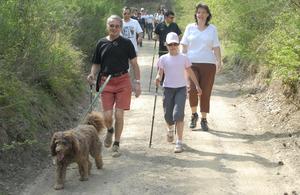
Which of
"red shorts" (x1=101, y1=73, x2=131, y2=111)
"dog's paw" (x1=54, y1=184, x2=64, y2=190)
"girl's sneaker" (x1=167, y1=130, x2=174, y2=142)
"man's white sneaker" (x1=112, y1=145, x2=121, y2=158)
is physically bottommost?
"dog's paw" (x1=54, y1=184, x2=64, y2=190)

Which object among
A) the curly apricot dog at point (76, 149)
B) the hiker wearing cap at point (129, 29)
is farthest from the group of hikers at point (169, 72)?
the hiker wearing cap at point (129, 29)

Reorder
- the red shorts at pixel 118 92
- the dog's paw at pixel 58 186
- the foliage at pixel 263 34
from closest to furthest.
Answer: the dog's paw at pixel 58 186, the red shorts at pixel 118 92, the foliage at pixel 263 34

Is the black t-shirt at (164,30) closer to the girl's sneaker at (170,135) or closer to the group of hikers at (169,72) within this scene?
the group of hikers at (169,72)

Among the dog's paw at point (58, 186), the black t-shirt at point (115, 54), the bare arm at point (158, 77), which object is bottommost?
the dog's paw at point (58, 186)

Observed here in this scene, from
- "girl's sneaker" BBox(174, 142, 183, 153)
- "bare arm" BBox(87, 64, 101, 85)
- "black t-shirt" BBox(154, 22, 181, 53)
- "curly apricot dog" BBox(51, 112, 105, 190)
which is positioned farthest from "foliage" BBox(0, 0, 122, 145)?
"black t-shirt" BBox(154, 22, 181, 53)

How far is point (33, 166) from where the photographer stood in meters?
7.86

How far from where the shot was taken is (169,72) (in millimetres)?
8703

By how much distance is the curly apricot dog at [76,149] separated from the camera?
6.62 metres

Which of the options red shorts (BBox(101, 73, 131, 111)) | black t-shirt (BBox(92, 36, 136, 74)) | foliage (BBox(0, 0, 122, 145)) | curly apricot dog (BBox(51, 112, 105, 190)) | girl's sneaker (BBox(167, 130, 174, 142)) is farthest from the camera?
girl's sneaker (BBox(167, 130, 174, 142))

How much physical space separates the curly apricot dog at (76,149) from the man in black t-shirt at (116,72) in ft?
2.24

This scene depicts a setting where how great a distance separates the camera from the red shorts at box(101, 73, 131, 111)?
27.2 feet

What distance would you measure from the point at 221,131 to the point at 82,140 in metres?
3.74

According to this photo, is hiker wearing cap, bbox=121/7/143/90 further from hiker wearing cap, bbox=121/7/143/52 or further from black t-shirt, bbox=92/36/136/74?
black t-shirt, bbox=92/36/136/74

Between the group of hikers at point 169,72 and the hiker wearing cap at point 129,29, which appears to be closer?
the group of hikers at point 169,72
